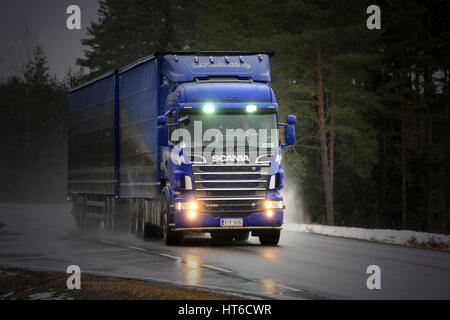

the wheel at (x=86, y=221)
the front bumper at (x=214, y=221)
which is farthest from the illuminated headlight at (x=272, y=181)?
the wheel at (x=86, y=221)

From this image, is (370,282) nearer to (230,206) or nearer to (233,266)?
(233,266)

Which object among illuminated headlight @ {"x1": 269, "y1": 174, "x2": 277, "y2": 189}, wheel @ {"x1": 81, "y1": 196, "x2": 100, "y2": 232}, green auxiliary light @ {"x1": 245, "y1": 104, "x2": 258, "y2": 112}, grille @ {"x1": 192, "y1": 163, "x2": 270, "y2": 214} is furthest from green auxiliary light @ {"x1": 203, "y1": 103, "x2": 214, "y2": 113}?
wheel @ {"x1": 81, "y1": 196, "x2": 100, "y2": 232}

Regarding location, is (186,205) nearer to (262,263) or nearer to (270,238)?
(270,238)

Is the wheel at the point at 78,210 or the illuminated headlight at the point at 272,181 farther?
the wheel at the point at 78,210

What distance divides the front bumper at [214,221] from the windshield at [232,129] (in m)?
1.69

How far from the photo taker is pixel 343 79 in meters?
46.4

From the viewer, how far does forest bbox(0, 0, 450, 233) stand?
1825 inches

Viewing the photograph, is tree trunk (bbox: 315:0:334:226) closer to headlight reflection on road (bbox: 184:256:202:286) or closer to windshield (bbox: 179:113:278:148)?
windshield (bbox: 179:113:278:148)

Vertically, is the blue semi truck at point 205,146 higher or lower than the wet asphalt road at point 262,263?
higher

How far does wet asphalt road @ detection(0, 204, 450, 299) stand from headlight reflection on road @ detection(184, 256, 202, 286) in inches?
0.6

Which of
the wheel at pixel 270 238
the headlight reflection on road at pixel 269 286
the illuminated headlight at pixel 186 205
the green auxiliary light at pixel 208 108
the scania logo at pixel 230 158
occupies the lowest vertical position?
the headlight reflection on road at pixel 269 286

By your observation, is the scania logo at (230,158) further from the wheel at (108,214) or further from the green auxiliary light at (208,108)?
the wheel at (108,214)

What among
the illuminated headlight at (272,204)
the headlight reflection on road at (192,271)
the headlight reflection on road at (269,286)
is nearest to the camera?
the headlight reflection on road at (269,286)

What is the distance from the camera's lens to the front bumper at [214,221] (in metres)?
19.3
